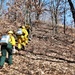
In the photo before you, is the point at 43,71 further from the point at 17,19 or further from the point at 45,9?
the point at 17,19

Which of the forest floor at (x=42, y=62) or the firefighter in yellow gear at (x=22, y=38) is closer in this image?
the forest floor at (x=42, y=62)

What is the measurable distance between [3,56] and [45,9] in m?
23.7

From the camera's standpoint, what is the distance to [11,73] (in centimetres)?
1329

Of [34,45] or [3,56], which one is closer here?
[3,56]

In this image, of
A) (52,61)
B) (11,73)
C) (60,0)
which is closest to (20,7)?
(60,0)

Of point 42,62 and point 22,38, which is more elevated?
point 22,38

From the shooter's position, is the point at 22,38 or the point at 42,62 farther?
the point at 22,38

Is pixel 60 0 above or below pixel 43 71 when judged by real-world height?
above

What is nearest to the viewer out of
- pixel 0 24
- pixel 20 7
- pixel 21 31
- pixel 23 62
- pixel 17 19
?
pixel 23 62

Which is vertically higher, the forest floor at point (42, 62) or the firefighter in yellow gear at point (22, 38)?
the firefighter in yellow gear at point (22, 38)

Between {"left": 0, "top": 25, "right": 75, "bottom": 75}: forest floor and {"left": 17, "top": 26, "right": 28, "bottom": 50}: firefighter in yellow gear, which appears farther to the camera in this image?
{"left": 17, "top": 26, "right": 28, "bottom": 50}: firefighter in yellow gear

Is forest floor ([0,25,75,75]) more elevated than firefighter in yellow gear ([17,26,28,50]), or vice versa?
firefighter in yellow gear ([17,26,28,50])

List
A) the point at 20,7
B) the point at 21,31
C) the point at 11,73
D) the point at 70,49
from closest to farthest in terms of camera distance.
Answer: the point at 11,73, the point at 21,31, the point at 70,49, the point at 20,7

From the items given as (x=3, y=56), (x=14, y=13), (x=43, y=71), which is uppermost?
(x=14, y=13)
